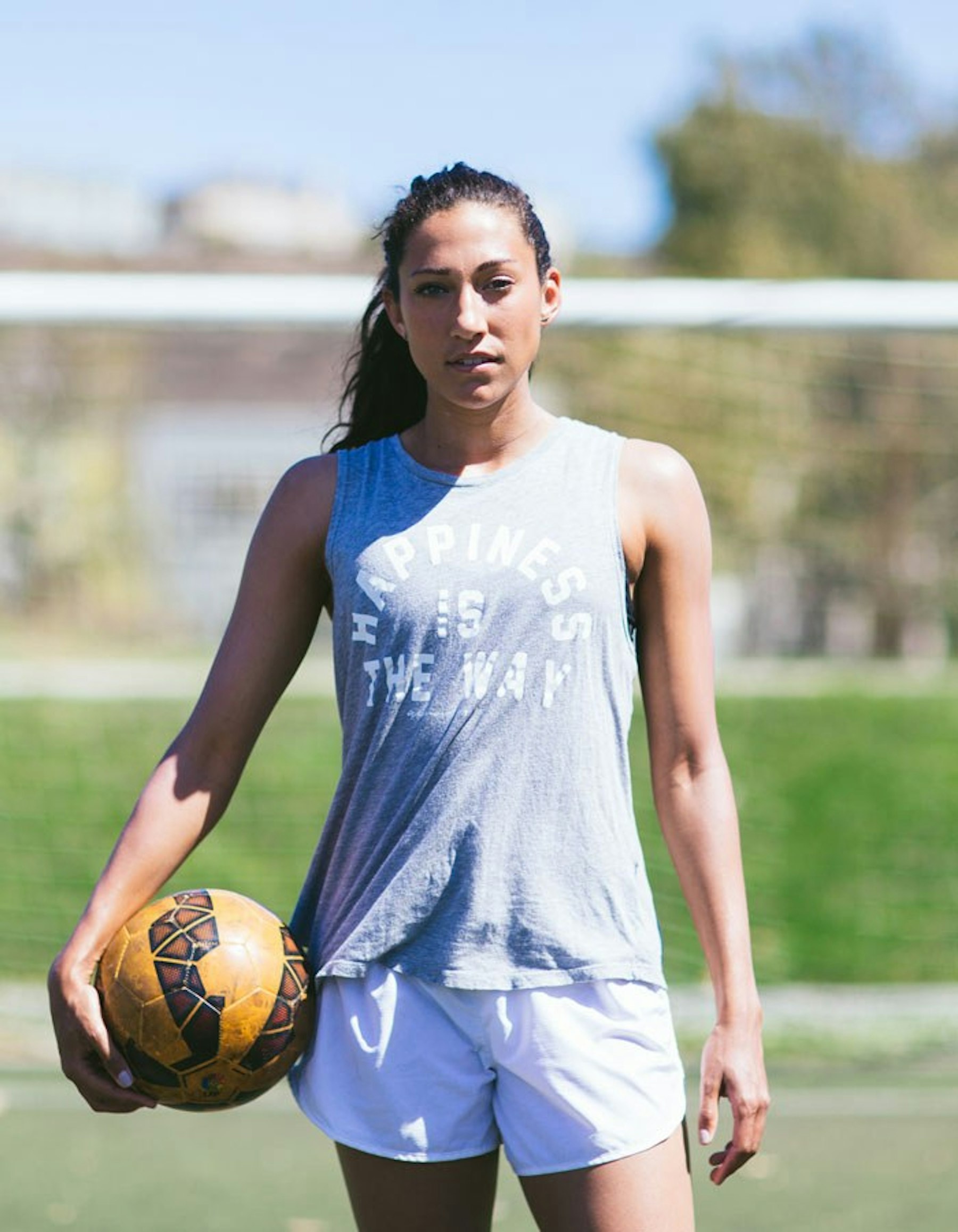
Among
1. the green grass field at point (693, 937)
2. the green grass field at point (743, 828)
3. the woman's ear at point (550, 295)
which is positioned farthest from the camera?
the green grass field at point (743, 828)

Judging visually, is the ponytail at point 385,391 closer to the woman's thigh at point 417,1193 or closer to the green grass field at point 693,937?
the woman's thigh at point 417,1193

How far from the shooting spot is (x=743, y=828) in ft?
30.7

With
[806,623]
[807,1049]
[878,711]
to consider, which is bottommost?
[878,711]

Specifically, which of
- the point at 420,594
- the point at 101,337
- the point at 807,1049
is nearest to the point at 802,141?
the point at 101,337

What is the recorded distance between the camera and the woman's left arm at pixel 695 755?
2.37 meters

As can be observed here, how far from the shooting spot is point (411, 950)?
2.32 metres

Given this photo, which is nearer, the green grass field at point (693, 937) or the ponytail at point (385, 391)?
the ponytail at point (385, 391)

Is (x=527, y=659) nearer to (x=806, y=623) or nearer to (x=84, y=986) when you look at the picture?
(x=84, y=986)

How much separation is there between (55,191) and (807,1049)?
50.3 m

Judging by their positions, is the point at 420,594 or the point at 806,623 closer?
the point at 420,594

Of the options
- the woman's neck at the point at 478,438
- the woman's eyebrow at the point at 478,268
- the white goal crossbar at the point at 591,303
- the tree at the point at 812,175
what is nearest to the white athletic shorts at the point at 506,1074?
the woman's neck at the point at 478,438

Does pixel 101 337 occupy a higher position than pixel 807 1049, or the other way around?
pixel 101 337

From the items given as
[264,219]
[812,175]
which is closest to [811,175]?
[812,175]

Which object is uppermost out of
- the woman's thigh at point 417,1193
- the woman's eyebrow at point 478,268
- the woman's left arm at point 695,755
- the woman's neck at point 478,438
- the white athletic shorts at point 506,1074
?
the woman's eyebrow at point 478,268
